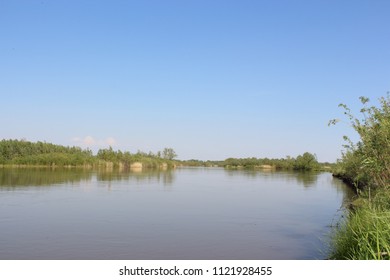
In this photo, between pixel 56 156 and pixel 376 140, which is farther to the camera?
pixel 56 156

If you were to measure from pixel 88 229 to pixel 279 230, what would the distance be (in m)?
7.79

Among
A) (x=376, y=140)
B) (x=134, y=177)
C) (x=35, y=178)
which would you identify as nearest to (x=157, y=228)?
(x=376, y=140)

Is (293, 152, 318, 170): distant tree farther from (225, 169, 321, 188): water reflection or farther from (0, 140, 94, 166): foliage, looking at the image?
(0, 140, 94, 166): foliage

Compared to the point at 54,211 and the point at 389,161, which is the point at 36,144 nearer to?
the point at 54,211

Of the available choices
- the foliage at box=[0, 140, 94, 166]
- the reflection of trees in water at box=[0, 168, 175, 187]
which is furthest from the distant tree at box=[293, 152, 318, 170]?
the reflection of trees in water at box=[0, 168, 175, 187]

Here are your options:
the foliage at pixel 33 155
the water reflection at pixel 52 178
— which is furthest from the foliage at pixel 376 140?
the foliage at pixel 33 155

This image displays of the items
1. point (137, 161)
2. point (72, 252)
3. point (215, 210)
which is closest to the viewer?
point (72, 252)

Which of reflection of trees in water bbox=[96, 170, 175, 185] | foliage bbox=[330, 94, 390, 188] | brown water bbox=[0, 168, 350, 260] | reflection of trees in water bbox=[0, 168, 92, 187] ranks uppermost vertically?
foliage bbox=[330, 94, 390, 188]

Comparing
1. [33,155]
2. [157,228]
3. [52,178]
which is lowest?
[157,228]

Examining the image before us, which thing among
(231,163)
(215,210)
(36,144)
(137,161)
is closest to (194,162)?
(231,163)

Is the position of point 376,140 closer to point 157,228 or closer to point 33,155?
point 157,228

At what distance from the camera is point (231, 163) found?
143500 millimetres

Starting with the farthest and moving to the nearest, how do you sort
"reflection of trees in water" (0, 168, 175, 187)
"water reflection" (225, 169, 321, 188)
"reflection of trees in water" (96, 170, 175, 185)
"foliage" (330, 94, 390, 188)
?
"water reflection" (225, 169, 321, 188) < "reflection of trees in water" (96, 170, 175, 185) < "reflection of trees in water" (0, 168, 175, 187) < "foliage" (330, 94, 390, 188)

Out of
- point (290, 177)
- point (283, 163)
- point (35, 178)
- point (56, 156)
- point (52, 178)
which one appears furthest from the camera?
point (283, 163)
